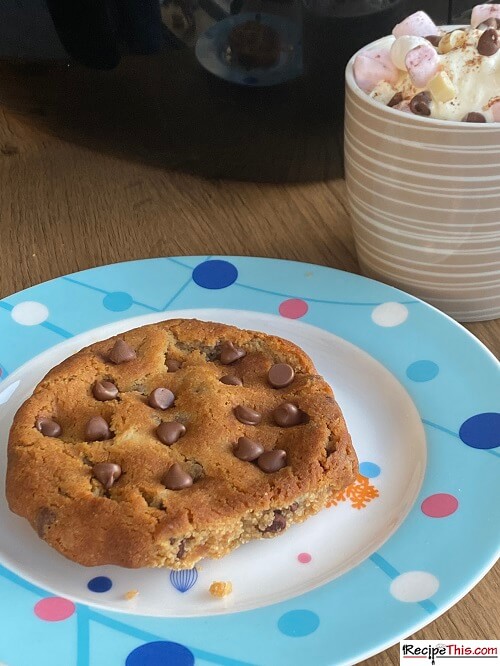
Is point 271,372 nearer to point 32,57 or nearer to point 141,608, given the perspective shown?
point 141,608

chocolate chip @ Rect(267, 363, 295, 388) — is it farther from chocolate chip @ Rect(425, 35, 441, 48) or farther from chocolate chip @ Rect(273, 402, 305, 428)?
chocolate chip @ Rect(425, 35, 441, 48)

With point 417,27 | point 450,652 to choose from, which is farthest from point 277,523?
point 417,27

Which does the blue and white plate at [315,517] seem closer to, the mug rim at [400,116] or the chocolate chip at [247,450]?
the chocolate chip at [247,450]

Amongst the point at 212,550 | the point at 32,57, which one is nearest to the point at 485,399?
the point at 212,550

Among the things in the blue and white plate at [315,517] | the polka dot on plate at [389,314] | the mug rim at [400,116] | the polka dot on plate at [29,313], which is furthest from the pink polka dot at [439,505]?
the polka dot on plate at [29,313]

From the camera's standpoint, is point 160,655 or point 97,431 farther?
point 97,431

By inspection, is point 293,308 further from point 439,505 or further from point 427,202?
point 439,505

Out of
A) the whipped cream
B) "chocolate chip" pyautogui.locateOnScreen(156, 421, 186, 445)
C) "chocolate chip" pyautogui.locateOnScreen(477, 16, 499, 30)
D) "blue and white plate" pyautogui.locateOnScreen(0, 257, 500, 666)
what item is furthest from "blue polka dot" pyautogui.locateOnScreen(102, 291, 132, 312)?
"chocolate chip" pyautogui.locateOnScreen(477, 16, 499, 30)
